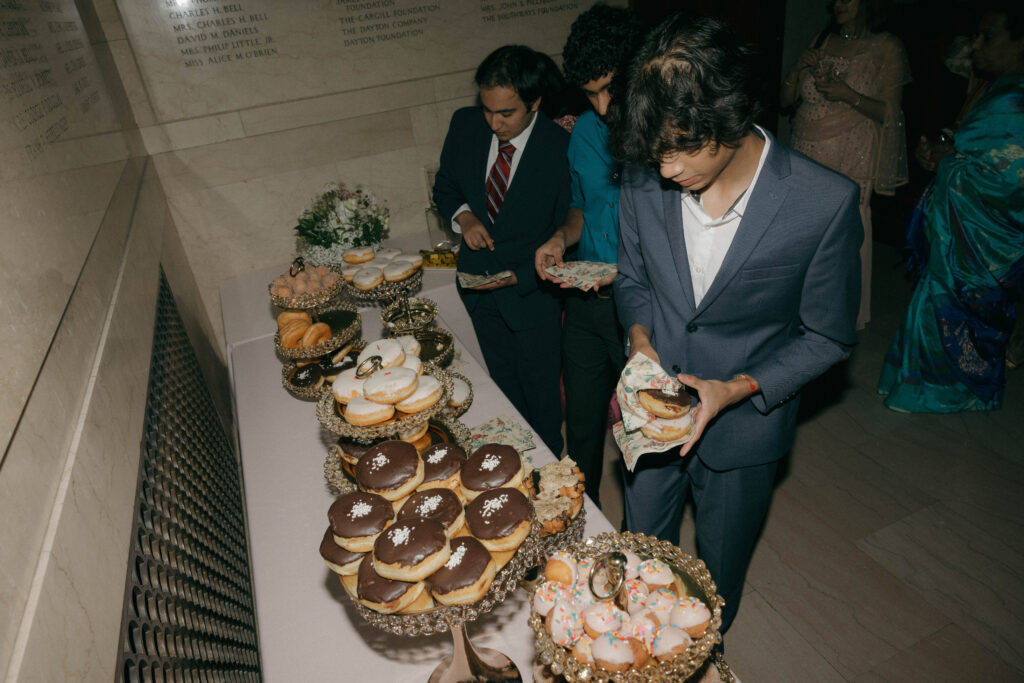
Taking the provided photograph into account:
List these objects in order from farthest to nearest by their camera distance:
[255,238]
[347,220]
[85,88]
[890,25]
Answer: [890,25], [255,238], [347,220], [85,88]

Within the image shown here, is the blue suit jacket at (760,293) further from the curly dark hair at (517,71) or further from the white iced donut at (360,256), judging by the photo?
the white iced donut at (360,256)

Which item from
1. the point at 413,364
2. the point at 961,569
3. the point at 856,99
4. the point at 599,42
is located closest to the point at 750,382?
the point at 413,364

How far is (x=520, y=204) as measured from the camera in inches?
103

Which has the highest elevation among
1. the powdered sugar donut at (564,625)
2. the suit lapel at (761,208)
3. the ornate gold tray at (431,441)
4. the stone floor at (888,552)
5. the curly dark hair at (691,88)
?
the curly dark hair at (691,88)

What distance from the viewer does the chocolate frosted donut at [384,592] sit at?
91cm

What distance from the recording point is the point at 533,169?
101 inches

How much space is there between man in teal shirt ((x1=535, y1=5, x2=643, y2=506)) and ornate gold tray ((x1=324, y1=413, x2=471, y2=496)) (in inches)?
34.4

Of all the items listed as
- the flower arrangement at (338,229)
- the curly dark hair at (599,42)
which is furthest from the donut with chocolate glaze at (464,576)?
the flower arrangement at (338,229)

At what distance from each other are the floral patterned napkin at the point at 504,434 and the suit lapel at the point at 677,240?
25.3 inches

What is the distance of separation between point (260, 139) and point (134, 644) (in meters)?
3.38

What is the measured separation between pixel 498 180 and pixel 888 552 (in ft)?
8.24

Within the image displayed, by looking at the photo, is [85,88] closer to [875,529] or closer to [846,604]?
[846,604]

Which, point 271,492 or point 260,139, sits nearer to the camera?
point 271,492

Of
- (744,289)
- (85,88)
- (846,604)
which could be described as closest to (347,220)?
(85,88)
